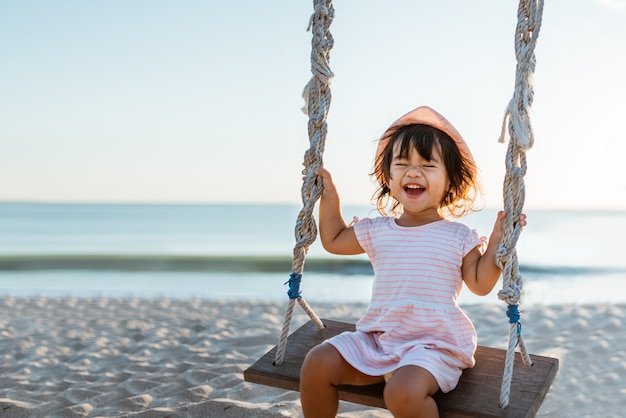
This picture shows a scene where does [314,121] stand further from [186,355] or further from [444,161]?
[186,355]

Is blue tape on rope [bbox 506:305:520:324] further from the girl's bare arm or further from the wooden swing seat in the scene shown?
the girl's bare arm

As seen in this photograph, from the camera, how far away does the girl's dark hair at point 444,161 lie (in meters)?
2.23

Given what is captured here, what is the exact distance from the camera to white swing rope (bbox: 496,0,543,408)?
1.94 m

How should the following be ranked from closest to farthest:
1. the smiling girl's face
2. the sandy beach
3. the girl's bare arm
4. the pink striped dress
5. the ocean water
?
the pink striped dress, the smiling girl's face, the girl's bare arm, the sandy beach, the ocean water

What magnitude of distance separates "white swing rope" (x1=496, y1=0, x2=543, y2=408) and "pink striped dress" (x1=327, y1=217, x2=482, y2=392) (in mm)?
209

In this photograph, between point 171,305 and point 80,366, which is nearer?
point 80,366

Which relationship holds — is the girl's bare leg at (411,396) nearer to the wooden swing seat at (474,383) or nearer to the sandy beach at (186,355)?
the wooden swing seat at (474,383)

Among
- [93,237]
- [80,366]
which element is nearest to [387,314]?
[80,366]

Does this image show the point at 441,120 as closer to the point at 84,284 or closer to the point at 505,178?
the point at 505,178

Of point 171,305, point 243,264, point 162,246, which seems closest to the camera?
point 171,305

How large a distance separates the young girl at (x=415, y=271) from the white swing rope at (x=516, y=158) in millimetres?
72

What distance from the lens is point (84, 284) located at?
30.7ft

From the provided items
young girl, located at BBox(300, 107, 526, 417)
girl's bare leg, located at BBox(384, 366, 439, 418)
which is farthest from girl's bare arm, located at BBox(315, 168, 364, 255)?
girl's bare leg, located at BBox(384, 366, 439, 418)

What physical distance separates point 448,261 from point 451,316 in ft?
0.60
